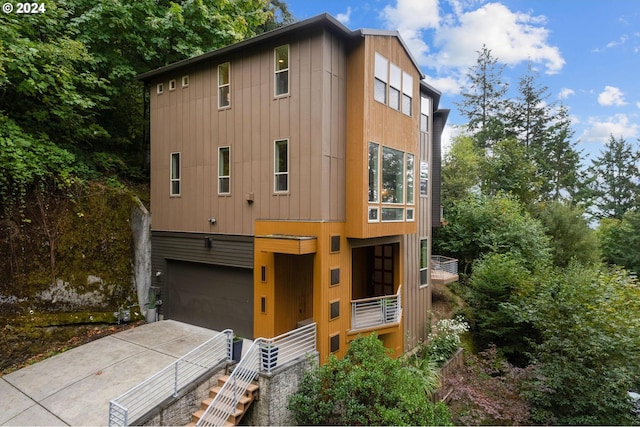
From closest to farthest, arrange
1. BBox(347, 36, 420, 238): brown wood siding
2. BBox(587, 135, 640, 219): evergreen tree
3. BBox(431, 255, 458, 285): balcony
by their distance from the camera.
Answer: BBox(347, 36, 420, 238): brown wood siding, BBox(431, 255, 458, 285): balcony, BBox(587, 135, 640, 219): evergreen tree

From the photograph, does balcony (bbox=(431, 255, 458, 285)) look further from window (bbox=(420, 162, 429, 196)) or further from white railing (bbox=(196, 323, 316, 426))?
white railing (bbox=(196, 323, 316, 426))

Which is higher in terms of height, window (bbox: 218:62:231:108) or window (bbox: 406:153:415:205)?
window (bbox: 218:62:231:108)

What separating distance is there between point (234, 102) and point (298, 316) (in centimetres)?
615

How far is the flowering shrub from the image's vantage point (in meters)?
10.4

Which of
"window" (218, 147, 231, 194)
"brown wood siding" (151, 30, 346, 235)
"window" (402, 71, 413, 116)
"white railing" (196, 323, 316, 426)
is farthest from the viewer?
"window" (402, 71, 413, 116)

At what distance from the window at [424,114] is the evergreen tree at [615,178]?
94.6 feet

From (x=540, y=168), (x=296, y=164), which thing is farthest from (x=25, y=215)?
(x=540, y=168)

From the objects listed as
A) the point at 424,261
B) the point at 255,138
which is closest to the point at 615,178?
the point at 424,261

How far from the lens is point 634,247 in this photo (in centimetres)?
2367

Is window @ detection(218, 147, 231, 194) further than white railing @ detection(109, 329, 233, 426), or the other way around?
window @ detection(218, 147, 231, 194)

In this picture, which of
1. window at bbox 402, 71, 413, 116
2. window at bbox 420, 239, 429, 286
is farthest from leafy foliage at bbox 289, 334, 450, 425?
window at bbox 402, 71, 413, 116

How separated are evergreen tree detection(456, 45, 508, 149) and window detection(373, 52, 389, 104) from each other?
2271cm

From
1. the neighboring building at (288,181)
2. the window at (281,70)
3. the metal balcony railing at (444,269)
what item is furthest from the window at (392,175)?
the metal balcony railing at (444,269)

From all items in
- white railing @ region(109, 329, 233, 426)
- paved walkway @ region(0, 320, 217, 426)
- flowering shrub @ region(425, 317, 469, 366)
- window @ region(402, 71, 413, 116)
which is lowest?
flowering shrub @ region(425, 317, 469, 366)
